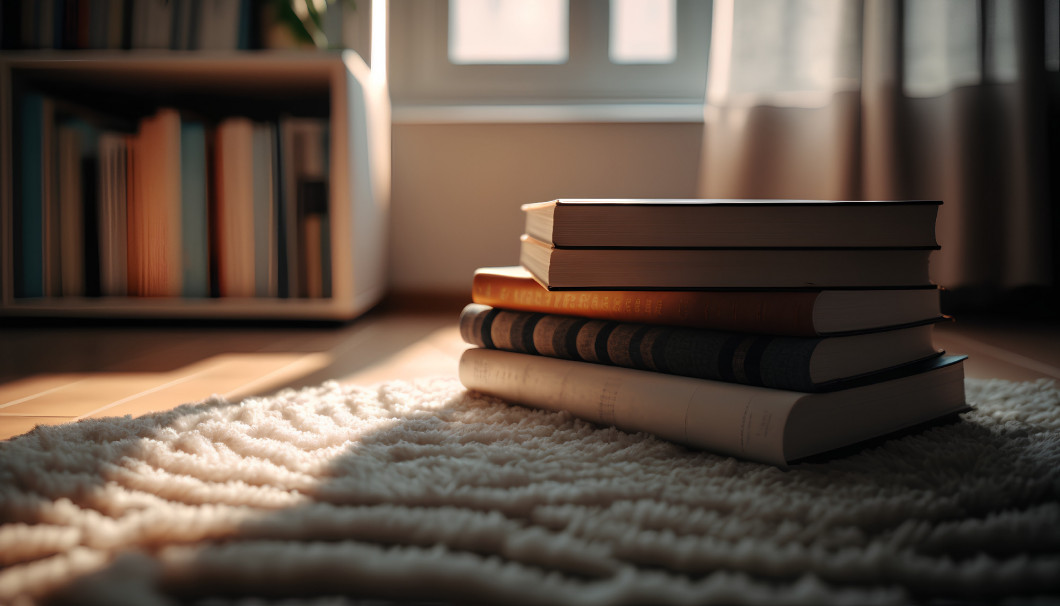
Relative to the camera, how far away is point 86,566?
289 millimetres

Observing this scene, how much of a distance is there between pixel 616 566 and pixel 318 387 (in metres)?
0.49

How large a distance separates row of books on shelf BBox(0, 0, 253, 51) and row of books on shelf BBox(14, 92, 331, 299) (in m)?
0.15

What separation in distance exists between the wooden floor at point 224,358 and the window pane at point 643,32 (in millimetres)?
865

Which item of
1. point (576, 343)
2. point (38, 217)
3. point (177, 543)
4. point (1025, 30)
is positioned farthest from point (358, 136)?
point (1025, 30)

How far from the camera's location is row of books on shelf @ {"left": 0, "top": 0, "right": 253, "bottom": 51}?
1.26 metres

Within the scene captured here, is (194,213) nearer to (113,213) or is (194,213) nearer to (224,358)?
(113,213)

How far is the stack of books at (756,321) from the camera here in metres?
0.44

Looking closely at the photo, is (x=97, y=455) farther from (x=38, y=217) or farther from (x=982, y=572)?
(x=38, y=217)

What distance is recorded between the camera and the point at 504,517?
1.16 ft

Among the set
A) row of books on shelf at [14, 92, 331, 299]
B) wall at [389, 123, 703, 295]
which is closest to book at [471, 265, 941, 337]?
row of books on shelf at [14, 92, 331, 299]

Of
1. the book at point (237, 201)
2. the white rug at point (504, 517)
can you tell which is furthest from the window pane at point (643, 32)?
the white rug at point (504, 517)

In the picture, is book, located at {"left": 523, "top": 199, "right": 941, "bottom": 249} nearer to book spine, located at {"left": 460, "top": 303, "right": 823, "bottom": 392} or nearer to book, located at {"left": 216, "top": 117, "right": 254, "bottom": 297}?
book spine, located at {"left": 460, "top": 303, "right": 823, "bottom": 392}

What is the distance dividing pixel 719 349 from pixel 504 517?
0.67 feet

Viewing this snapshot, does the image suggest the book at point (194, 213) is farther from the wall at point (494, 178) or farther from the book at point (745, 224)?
the book at point (745, 224)
